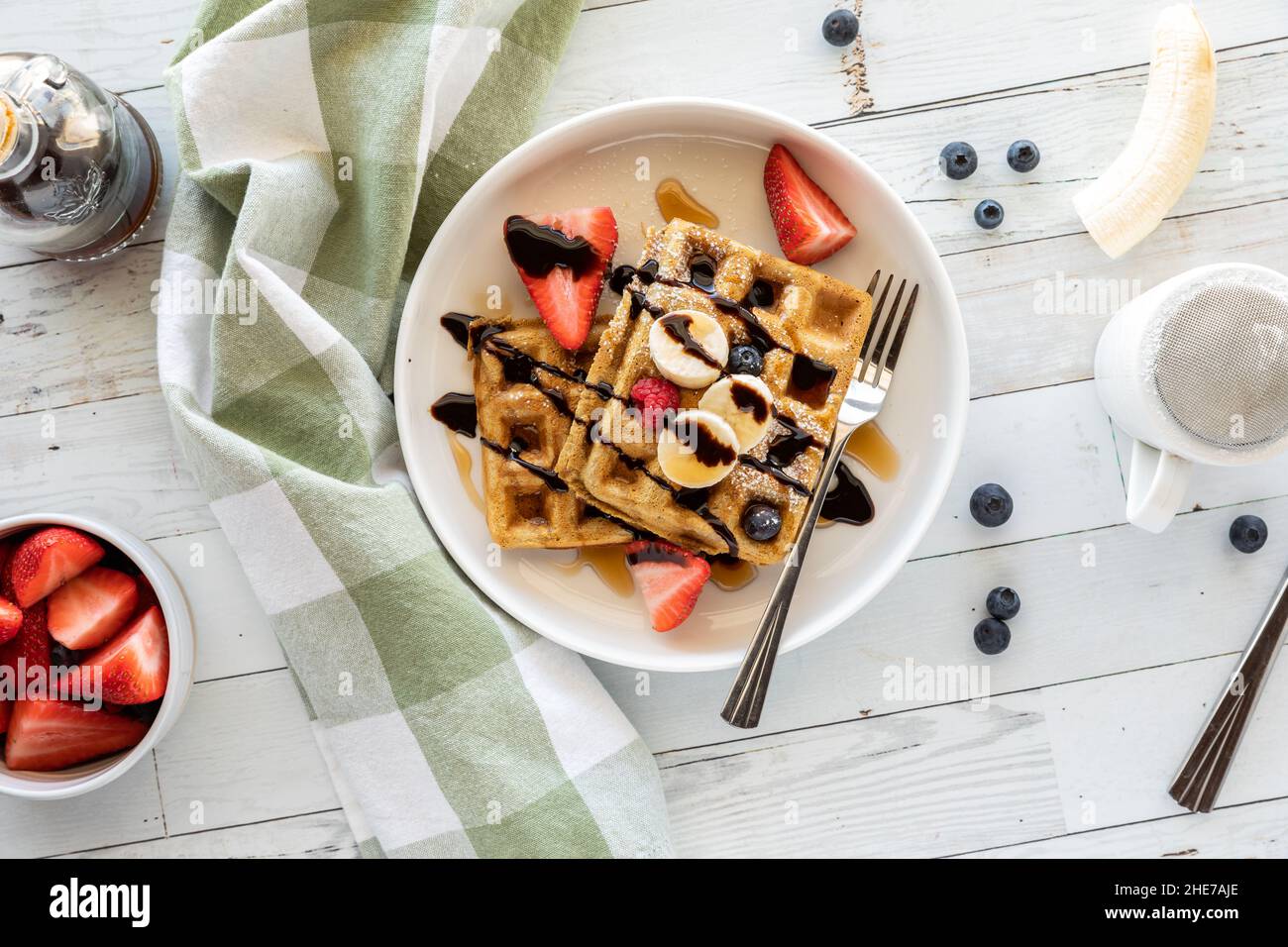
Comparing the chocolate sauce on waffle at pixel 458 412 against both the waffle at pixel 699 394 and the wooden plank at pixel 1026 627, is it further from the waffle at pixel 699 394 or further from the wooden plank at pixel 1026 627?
the wooden plank at pixel 1026 627

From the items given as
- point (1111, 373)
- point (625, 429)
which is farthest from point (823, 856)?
point (1111, 373)

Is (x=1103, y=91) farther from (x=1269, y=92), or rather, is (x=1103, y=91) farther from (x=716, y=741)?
(x=716, y=741)

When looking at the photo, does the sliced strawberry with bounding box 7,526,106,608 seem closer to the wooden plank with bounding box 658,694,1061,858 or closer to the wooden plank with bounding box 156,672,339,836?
the wooden plank with bounding box 156,672,339,836

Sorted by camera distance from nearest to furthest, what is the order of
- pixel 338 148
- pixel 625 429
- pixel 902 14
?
1. pixel 625 429
2. pixel 338 148
3. pixel 902 14

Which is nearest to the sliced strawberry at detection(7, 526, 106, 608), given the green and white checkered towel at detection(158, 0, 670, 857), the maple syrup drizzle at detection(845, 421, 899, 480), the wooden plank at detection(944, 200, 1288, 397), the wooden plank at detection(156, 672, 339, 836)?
the green and white checkered towel at detection(158, 0, 670, 857)

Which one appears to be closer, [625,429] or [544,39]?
[625,429]

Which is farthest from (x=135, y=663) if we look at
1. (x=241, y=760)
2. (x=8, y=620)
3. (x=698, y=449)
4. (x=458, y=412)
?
(x=698, y=449)

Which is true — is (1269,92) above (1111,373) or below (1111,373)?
above

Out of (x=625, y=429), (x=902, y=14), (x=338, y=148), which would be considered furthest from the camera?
(x=902, y=14)
